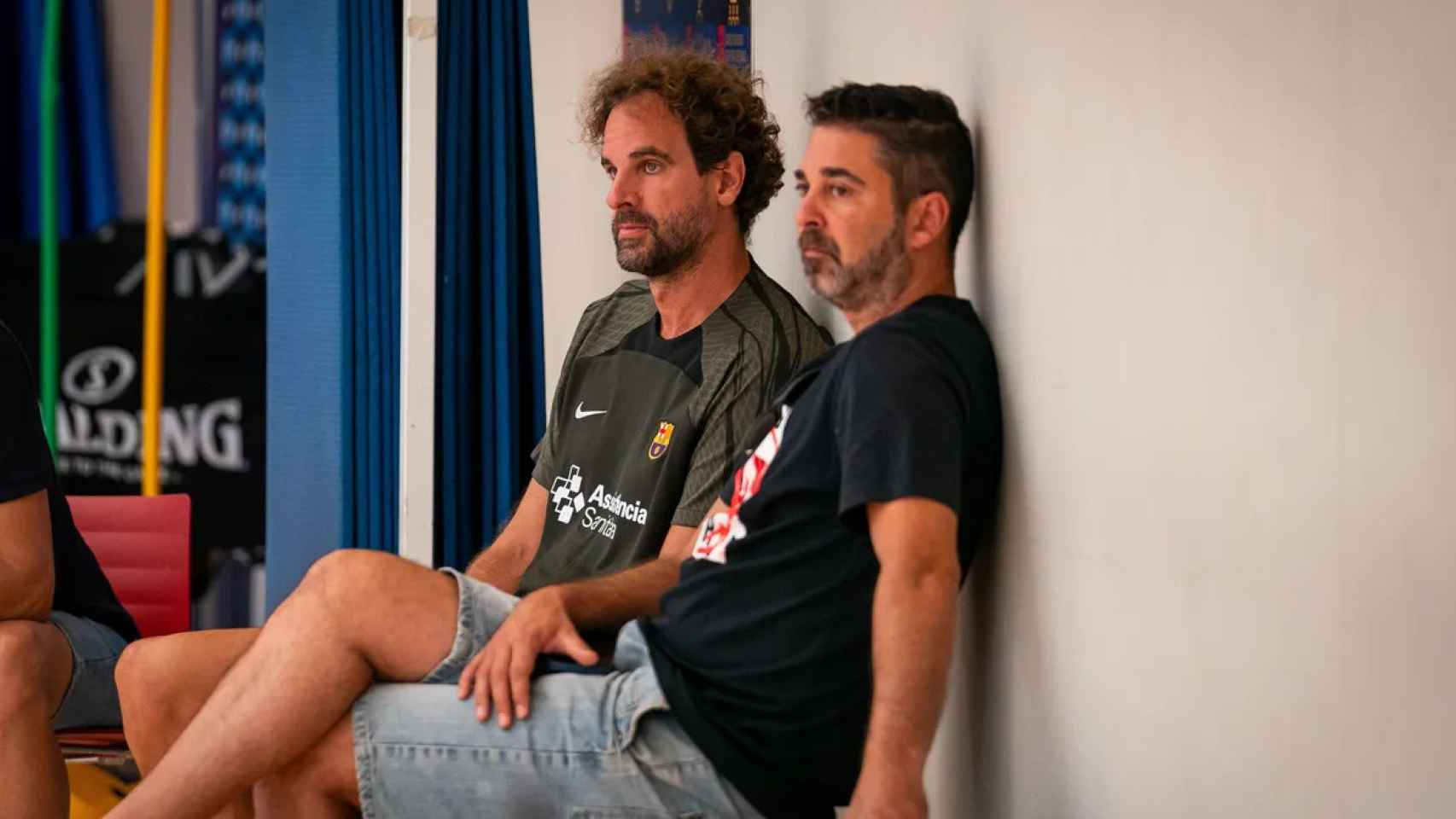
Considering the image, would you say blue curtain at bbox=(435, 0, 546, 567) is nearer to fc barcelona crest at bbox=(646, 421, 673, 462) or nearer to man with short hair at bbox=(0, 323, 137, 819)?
man with short hair at bbox=(0, 323, 137, 819)

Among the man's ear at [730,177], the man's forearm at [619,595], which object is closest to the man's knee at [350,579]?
the man's forearm at [619,595]

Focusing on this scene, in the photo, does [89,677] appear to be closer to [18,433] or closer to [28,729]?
[28,729]

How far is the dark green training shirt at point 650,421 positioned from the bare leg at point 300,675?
481 millimetres

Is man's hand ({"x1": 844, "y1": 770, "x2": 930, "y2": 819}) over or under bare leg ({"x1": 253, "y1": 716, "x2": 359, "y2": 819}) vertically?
over

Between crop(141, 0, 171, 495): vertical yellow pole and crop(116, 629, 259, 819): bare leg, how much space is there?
7.86 ft

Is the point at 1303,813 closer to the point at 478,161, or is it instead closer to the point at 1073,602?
the point at 1073,602

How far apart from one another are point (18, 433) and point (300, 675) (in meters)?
0.84

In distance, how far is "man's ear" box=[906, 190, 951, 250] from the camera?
162cm

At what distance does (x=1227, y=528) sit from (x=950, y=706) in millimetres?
800

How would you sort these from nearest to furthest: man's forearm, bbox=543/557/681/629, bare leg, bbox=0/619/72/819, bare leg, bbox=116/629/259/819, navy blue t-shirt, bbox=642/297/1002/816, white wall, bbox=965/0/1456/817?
white wall, bbox=965/0/1456/817 → navy blue t-shirt, bbox=642/297/1002/816 → man's forearm, bbox=543/557/681/629 → bare leg, bbox=116/629/259/819 → bare leg, bbox=0/619/72/819

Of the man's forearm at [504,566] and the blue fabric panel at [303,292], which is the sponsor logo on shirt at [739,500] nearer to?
the man's forearm at [504,566]

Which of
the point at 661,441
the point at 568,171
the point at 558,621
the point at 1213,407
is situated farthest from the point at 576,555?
the point at 1213,407

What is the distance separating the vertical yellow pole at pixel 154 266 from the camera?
4.16 meters

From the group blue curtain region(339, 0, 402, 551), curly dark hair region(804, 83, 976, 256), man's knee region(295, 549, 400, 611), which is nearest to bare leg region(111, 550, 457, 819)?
man's knee region(295, 549, 400, 611)
